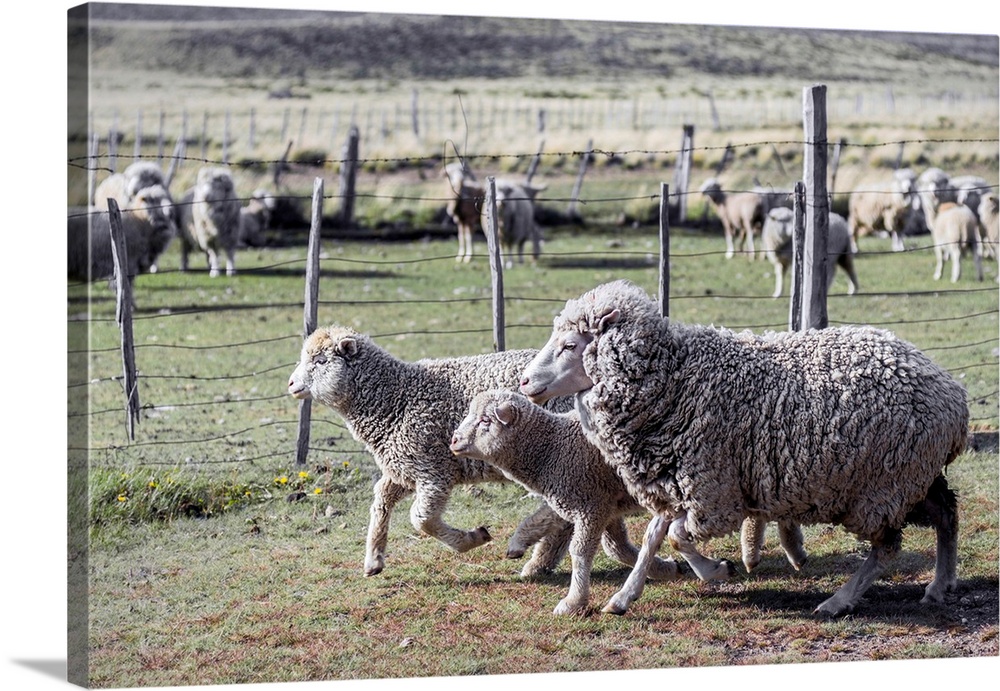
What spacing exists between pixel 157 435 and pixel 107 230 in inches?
98.9

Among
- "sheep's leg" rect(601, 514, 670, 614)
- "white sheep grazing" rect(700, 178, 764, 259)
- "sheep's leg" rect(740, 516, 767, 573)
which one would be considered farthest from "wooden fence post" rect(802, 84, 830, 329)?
"white sheep grazing" rect(700, 178, 764, 259)

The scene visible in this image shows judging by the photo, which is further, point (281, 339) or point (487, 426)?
point (281, 339)

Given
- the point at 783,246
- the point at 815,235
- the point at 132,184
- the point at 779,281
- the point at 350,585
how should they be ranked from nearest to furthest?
the point at 350,585, the point at 815,235, the point at 779,281, the point at 783,246, the point at 132,184

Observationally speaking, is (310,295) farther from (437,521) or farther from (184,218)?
(184,218)

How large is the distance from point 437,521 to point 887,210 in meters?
14.1

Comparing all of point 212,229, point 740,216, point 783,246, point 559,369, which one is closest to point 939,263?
point 783,246

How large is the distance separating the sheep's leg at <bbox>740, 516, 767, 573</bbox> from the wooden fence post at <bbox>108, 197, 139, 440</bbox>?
4.66 meters

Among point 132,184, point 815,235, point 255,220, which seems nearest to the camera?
point 815,235

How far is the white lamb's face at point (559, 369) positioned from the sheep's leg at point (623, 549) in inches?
50.2

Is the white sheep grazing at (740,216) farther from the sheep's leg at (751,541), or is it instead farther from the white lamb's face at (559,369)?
the white lamb's face at (559,369)

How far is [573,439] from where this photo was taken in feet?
25.4

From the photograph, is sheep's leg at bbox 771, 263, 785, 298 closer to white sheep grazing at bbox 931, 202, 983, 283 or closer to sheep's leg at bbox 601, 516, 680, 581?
white sheep grazing at bbox 931, 202, 983, 283

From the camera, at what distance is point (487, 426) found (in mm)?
7676

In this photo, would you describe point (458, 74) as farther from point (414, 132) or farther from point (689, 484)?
point (689, 484)
